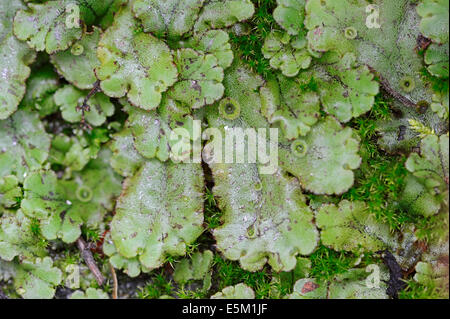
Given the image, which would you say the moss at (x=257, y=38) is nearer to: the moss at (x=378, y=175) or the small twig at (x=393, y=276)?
the moss at (x=378, y=175)

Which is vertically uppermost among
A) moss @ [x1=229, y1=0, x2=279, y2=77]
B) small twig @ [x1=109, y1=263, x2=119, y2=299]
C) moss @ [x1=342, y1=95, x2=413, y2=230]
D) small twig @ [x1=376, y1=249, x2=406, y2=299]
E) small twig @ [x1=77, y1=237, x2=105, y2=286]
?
moss @ [x1=229, y1=0, x2=279, y2=77]

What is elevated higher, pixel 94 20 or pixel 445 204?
pixel 94 20

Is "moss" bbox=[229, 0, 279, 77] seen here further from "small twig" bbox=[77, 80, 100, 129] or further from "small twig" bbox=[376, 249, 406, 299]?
"small twig" bbox=[376, 249, 406, 299]

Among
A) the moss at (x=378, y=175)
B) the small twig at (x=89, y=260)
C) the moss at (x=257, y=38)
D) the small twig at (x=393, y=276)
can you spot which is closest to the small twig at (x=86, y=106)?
the small twig at (x=89, y=260)

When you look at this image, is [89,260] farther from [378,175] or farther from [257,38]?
[378,175]

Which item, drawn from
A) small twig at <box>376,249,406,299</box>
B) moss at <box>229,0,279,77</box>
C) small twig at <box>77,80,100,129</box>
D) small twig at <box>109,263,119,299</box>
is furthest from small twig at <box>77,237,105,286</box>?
small twig at <box>376,249,406,299</box>

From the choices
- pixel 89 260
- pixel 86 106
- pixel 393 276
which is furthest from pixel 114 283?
pixel 393 276

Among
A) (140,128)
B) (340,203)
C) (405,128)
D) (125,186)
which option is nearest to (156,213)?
(125,186)

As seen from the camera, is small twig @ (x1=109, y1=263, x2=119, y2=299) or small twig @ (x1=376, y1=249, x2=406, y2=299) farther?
small twig @ (x1=109, y1=263, x2=119, y2=299)
